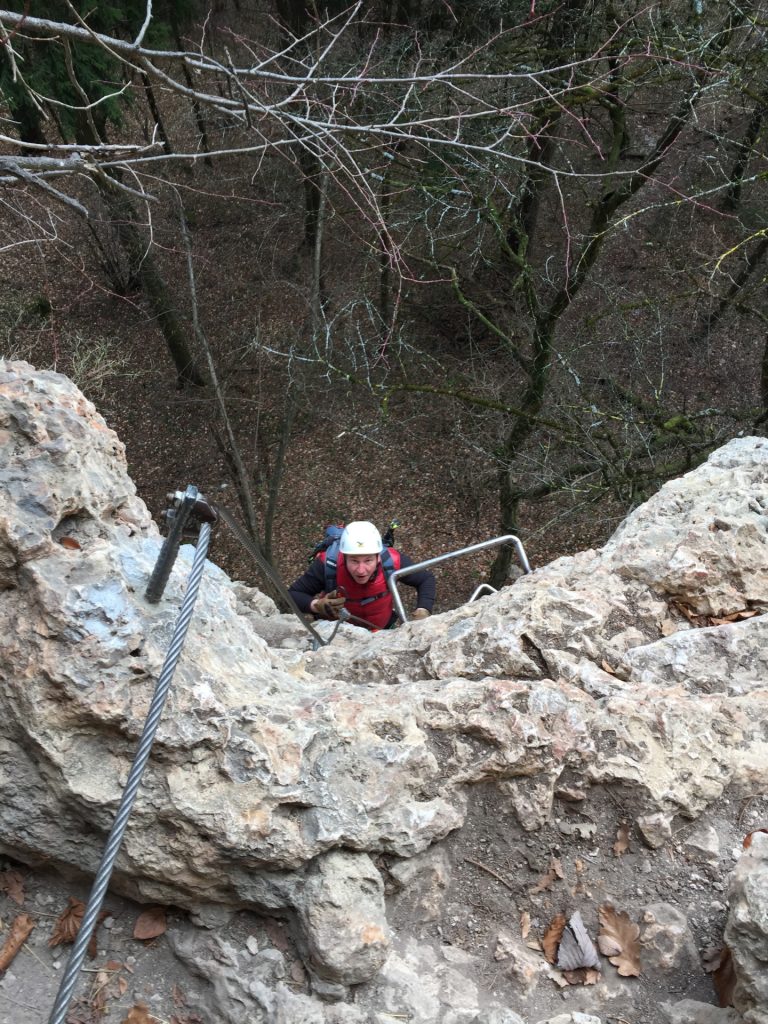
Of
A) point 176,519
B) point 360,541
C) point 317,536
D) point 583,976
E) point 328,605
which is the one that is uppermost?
point 317,536

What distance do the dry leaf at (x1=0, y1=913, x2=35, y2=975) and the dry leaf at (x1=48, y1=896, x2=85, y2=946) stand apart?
7cm

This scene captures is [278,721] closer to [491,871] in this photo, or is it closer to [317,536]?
[491,871]

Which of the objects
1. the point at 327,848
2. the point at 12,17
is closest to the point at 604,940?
the point at 327,848

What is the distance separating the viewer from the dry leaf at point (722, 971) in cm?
236

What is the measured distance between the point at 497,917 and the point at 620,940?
369 millimetres

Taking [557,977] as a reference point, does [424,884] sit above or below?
above

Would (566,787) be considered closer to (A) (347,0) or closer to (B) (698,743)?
(B) (698,743)

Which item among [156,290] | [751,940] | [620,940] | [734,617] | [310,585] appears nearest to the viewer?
[751,940]

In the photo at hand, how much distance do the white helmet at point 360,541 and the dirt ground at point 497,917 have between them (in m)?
2.57

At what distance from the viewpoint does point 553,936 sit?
258cm

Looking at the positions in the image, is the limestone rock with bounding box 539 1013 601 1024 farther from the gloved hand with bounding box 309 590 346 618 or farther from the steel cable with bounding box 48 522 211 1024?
the gloved hand with bounding box 309 590 346 618

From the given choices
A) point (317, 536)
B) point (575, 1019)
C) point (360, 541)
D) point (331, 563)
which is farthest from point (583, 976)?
point (317, 536)

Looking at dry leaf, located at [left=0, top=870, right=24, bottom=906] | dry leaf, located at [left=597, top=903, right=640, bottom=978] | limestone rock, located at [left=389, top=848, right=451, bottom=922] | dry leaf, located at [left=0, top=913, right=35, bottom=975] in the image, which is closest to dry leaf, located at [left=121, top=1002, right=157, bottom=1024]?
dry leaf, located at [left=0, top=913, right=35, bottom=975]

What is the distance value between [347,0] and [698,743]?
12115 mm
